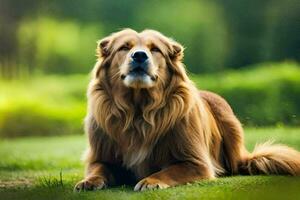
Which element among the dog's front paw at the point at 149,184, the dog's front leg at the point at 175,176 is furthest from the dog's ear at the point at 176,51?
the dog's front paw at the point at 149,184

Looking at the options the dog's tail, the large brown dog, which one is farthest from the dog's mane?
the dog's tail

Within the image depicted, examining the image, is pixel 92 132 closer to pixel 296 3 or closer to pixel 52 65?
pixel 52 65

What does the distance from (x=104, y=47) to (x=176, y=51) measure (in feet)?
1.33

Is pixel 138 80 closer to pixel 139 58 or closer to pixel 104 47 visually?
pixel 139 58

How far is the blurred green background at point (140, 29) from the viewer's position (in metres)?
4.05

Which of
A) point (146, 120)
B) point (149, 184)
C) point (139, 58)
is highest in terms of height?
point (139, 58)

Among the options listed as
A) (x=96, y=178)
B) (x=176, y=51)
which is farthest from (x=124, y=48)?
(x=96, y=178)

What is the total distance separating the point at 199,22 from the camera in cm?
416

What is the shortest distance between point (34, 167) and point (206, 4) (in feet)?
4.76

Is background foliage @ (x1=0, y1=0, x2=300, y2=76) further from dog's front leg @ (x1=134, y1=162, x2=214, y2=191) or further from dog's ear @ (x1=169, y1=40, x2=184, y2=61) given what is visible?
dog's front leg @ (x1=134, y1=162, x2=214, y2=191)

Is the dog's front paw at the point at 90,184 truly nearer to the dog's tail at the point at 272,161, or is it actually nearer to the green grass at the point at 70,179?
the green grass at the point at 70,179

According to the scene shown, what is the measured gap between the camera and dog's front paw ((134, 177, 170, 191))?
3570 millimetres

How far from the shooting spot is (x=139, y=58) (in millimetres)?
3670

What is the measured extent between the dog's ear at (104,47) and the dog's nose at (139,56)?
263mm
